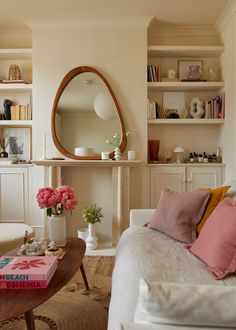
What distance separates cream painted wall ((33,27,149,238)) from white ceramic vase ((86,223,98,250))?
0.68m

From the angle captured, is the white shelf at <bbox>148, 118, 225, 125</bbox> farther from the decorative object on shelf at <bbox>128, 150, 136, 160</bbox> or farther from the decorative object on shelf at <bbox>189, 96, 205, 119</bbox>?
the decorative object on shelf at <bbox>128, 150, 136, 160</bbox>

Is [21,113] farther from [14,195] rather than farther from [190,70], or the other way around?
[190,70]

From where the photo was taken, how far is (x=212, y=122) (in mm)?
3664

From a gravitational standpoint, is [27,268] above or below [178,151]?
below

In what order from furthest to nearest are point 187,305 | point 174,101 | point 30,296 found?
point 174,101 < point 30,296 < point 187,305

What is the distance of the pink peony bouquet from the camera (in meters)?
2.09

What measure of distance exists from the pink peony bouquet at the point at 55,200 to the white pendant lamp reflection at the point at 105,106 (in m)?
1.74

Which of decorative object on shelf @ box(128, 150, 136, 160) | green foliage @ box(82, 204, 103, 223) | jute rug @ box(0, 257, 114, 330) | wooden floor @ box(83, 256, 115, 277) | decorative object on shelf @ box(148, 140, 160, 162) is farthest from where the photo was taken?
decorative object on shelf @ box(148, 140, 160, 162)

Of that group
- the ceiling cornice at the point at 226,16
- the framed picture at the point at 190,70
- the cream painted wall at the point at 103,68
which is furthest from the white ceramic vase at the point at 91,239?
the ceiling cornice at the point at 226,16

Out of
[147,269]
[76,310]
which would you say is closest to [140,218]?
[76,310]

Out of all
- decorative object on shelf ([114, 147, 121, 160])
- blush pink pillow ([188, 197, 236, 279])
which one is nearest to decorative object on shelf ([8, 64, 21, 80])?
decorative object on shelf ([114, 147, 121, 160])

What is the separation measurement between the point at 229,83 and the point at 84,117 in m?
1.78

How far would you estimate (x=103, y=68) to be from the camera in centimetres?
365

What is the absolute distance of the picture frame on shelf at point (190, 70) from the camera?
3793 mm
